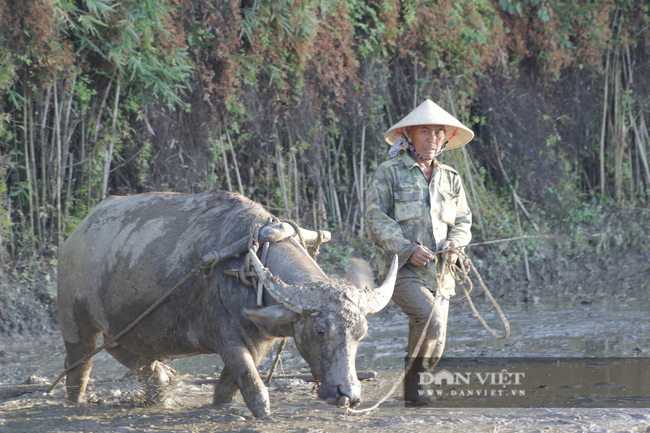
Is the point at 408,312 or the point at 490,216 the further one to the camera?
the point at 490,216

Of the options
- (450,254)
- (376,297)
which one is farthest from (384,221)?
(376,297)

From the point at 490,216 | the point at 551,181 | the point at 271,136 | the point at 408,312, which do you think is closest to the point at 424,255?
the point at 408,312

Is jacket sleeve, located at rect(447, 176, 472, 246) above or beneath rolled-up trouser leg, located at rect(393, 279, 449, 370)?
above

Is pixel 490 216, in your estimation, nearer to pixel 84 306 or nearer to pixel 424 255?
pixel 424 255

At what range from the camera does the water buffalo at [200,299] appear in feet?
9.80

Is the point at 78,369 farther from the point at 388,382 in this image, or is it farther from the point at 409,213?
the point at 409,213

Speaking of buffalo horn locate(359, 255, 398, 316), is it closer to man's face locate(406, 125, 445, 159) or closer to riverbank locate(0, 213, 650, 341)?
man's face locate(406, 125, 445, 159)

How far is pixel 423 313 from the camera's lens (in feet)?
12.8

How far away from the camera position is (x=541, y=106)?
8953 millimetres

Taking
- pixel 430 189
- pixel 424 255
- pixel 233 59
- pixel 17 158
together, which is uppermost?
pixel 233 59

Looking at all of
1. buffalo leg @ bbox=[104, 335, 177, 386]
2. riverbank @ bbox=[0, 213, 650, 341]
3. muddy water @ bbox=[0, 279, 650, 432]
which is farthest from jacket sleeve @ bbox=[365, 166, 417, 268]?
riverbank @ bbox=[0, 213, 650, 341]

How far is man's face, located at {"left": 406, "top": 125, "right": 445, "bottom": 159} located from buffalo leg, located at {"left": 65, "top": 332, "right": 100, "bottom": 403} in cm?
246

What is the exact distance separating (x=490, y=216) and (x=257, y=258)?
5477mm

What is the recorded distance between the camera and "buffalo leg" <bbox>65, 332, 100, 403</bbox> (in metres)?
4.16
